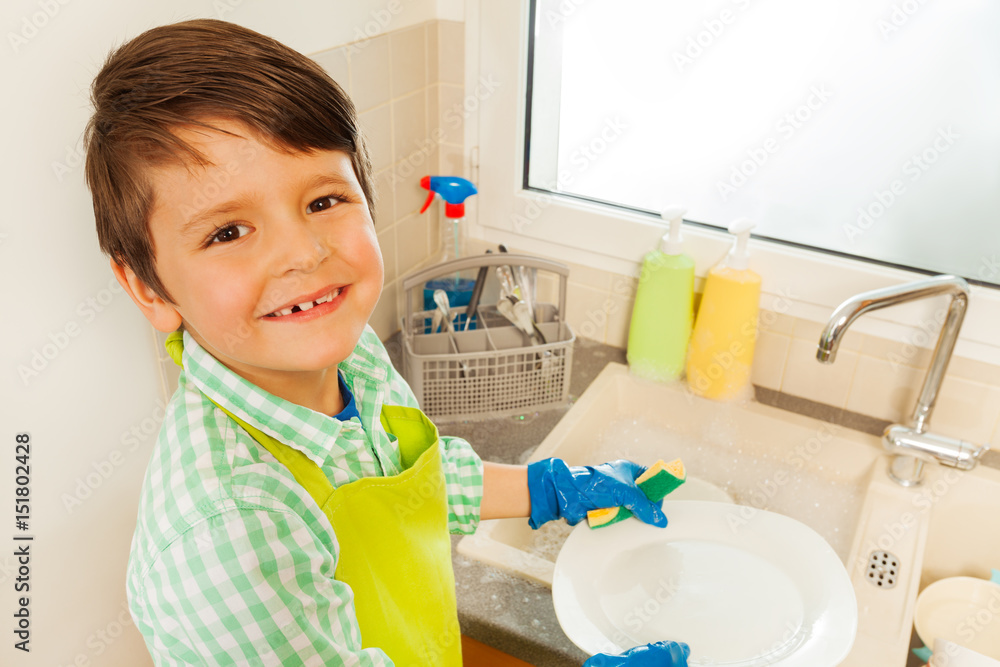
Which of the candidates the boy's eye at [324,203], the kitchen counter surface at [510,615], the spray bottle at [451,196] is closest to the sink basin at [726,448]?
the kitchen counter surface at [510,615]

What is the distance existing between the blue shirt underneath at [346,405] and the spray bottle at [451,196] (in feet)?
1.58

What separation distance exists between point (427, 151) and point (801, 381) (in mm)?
745

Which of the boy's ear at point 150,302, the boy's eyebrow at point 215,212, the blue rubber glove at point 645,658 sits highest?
the boy's eyebrow at point 215,212

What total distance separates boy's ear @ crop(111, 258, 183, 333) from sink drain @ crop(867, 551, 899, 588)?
847 millimetres

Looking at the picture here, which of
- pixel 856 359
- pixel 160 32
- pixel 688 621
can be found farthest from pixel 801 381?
Answer: pixel 160 32

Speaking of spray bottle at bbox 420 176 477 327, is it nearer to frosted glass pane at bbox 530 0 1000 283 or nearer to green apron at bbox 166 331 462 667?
frosted glass pane at bbox 530 0 1000 283

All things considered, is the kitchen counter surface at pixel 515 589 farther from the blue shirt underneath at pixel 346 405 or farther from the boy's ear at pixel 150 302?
the boy's ear at pixel 150 302

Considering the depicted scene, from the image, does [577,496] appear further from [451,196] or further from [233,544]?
[451,196]

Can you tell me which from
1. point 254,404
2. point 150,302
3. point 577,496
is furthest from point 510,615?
point 150,302

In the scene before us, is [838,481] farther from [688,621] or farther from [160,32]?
[160,32]

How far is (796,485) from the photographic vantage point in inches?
48.1

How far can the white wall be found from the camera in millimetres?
715

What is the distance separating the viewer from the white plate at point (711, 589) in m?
0.80

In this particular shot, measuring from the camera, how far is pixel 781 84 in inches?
44.8
